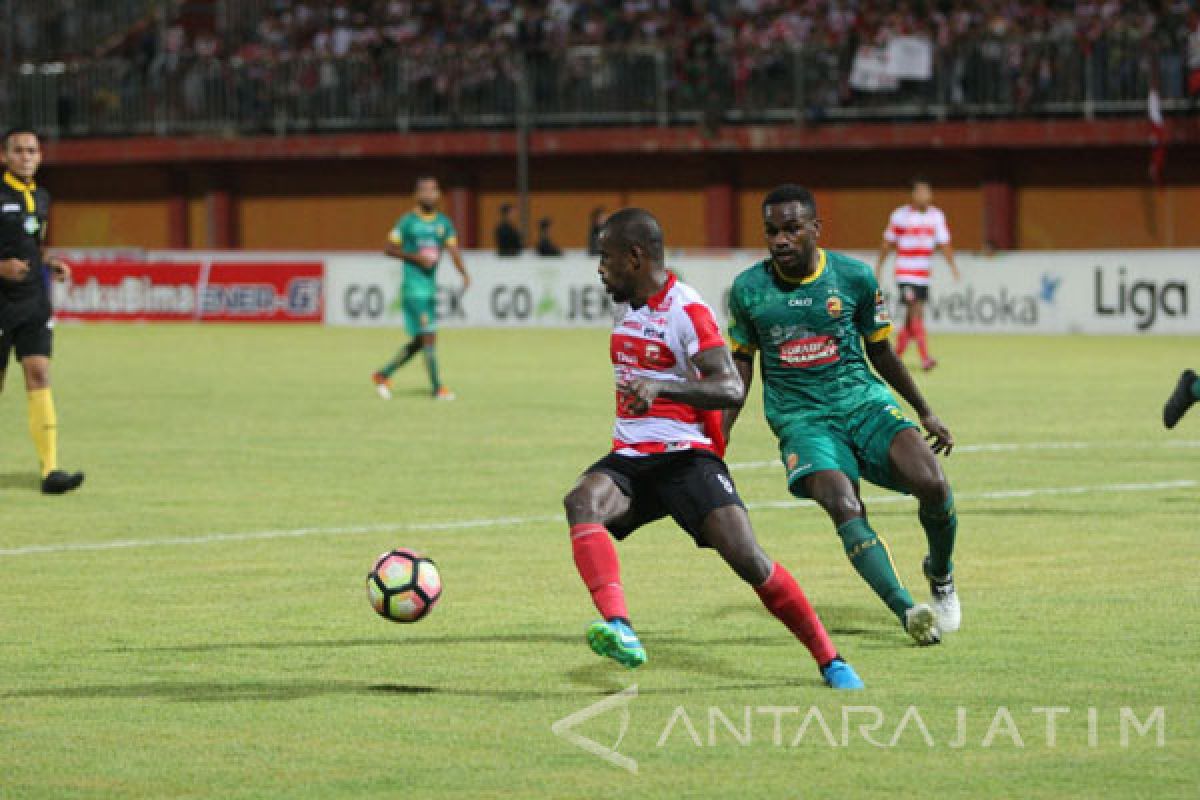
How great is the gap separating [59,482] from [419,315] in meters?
8.37

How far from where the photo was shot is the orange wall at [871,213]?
4453cm

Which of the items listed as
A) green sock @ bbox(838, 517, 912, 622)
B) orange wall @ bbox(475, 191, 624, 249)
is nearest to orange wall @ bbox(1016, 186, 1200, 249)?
orange wall @ bbox(475, 191, 624, 249)

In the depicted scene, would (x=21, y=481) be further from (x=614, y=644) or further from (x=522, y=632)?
(x=614, y=644)

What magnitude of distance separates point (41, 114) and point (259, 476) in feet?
119

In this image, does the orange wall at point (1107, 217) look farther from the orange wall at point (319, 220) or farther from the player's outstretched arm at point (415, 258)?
the player's outstretched arm at point (415, 258)

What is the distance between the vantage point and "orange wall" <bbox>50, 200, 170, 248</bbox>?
53.9m

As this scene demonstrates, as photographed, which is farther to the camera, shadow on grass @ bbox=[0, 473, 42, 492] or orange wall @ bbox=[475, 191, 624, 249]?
orange wall @ bbox=[475, 191, 624, 249]

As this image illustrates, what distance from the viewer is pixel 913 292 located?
1062 inches

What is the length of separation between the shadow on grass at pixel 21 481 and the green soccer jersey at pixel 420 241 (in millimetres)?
7421

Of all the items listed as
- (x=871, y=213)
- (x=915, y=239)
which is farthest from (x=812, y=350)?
(x=871, y=213)

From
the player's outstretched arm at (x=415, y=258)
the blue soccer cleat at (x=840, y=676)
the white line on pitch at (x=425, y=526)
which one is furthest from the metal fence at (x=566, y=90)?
the blue soccer cleat at (x=840, y=676)

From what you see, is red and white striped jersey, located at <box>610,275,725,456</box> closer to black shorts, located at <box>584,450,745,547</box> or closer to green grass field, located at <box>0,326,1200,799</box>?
black shorts, located at <box>584,450,745,547</box>

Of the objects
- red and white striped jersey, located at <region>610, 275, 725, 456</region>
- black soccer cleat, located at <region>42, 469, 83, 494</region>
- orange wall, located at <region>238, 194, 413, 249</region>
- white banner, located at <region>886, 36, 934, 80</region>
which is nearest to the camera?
red and white striped jersey, located at <region>610, 275, 725, 456</region>

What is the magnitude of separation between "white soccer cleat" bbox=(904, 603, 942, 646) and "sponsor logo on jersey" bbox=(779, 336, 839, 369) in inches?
45.0
